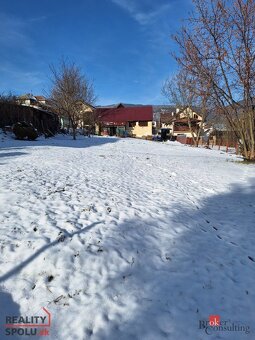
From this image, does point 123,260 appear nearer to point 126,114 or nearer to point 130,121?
point 130,121

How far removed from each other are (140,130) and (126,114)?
162 inches

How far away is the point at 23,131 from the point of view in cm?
1858

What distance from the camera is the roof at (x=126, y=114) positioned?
1978 inches

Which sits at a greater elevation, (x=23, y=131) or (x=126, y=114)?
(x=126, y=114)

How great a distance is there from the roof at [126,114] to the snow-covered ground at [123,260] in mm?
44796

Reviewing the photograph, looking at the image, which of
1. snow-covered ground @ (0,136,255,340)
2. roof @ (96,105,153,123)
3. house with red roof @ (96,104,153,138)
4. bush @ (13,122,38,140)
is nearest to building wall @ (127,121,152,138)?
house with red roof @ (96,104,153,138)

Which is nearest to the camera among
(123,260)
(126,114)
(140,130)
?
(123,260)

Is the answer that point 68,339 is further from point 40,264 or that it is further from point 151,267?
point 151,267

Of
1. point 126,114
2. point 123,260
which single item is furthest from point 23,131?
point 126,114

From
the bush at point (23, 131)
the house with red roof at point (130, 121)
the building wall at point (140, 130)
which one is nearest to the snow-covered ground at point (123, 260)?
the bush at point (23, 131)

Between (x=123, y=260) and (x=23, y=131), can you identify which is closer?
(x=123, y=260)

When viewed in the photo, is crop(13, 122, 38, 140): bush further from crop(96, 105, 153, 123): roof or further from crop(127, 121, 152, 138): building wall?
crop(127, 121, 152, 138): building wall

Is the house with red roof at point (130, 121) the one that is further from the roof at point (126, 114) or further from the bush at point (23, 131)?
the bush at point (23, 131)

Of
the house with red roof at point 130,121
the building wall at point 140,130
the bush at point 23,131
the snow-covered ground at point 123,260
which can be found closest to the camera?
the snow-covered ground at point 123,260
